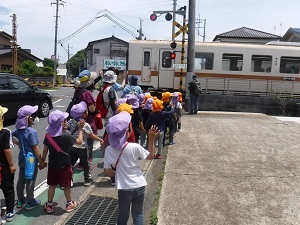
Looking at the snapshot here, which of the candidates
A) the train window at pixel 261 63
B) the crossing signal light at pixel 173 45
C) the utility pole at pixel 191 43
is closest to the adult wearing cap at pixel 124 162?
the utility pole at pixel 191 43

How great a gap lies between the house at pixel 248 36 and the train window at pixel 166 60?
13.8 metres

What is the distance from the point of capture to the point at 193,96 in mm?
12047

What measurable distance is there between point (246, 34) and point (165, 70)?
18.3 meters

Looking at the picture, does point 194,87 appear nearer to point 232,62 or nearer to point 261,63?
point 232,62

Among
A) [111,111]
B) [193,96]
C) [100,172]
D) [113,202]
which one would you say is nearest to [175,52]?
[193,96]

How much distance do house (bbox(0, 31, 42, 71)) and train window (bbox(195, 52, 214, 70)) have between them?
2794cm

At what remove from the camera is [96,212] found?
13.0 ft

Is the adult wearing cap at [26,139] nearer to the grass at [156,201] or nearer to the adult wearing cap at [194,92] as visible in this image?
the grass at [156,201]

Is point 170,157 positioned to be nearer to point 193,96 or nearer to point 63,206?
point 63,206

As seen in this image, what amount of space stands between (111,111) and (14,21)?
2930 centimetres

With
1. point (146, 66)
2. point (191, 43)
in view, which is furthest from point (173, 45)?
point (146, 66)

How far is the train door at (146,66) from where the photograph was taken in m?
15.2

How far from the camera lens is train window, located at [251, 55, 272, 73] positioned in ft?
49.5

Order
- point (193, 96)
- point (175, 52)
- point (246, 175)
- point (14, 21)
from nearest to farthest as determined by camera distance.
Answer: point (246, 175), point (193, 96), point (175, 52), point (14, 21)
